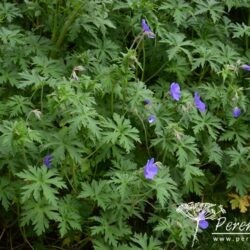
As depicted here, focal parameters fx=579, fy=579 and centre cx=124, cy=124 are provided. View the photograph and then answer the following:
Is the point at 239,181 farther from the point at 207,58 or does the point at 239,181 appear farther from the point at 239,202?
the point at 207,58

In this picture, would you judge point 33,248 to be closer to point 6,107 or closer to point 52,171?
point 52,171

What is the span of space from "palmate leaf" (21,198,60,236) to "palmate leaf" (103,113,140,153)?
51 cm

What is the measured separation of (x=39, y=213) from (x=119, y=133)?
66 centimetres

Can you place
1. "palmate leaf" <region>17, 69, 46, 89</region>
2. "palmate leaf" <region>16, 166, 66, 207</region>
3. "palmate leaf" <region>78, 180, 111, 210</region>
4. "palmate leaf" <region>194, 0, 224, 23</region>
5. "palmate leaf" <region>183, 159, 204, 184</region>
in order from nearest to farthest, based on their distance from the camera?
"palmate leaf" <region>16, 166, 66, 207</region>
"palmate leaf" <region>78, 180, 111, 210</region>
"palmate leaf" <region>17, 69, 46, 89</region>
"palmate leaf" <region>183, 159, 204, 184</region>
"palmate leaf" <region>194, 0, 224, 23</region>

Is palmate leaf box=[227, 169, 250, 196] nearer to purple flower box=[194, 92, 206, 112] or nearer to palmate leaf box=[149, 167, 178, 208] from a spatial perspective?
purple flower box=[194, 92, 206, 112]

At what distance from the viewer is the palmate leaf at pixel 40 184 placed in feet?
9.98

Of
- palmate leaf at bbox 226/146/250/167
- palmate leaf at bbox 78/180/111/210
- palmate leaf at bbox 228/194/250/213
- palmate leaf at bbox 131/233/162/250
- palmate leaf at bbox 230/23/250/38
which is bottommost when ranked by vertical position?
palmate leaf at bbox 228/194/250/213

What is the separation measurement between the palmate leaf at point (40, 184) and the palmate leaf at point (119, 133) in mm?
399

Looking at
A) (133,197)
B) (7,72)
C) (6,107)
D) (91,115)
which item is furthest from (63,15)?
(133,197)

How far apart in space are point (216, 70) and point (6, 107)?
1488 mm

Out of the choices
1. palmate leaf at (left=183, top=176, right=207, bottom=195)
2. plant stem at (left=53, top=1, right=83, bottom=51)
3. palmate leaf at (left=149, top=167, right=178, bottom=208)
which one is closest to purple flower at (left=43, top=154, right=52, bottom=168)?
palmate leaf at (left=149, top=167, right=178, bottom=208)

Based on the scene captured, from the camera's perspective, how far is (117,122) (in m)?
3.43

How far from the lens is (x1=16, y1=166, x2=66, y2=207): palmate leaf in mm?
Result: 3043

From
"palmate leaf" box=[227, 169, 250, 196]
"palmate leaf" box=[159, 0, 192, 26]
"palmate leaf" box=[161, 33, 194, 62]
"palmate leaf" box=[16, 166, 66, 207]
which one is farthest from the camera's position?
"palmate leaf" box=[159, 0, 192, 26]
